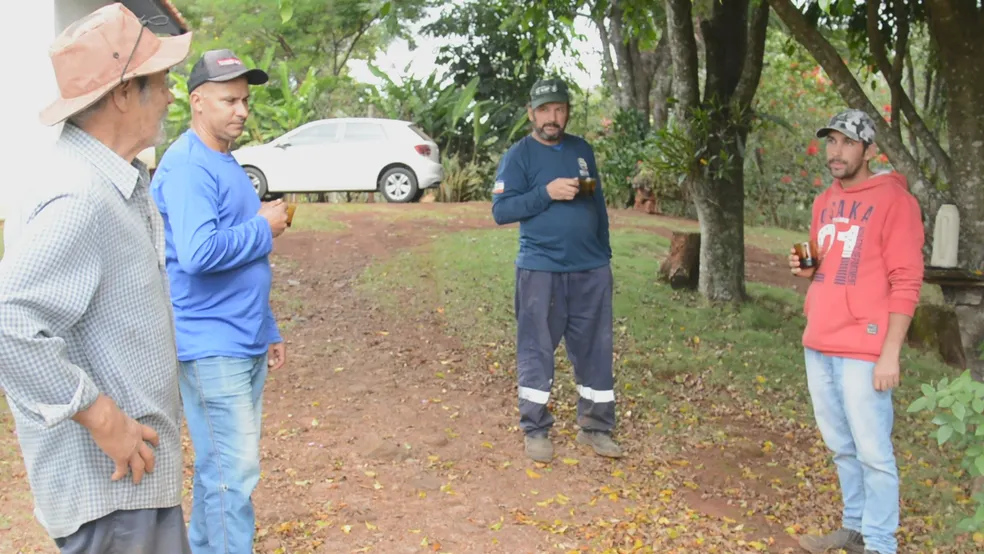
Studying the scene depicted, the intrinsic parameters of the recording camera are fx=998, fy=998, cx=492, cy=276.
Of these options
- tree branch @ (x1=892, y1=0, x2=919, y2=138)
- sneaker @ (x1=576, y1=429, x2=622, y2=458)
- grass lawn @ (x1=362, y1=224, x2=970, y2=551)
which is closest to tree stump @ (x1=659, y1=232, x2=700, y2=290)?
grass lawn @ (x1=362, y1=224, x2=970, y2=551)

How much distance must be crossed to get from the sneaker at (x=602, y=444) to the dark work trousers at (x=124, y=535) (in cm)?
378

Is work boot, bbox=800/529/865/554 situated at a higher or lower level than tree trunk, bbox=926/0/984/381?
lower

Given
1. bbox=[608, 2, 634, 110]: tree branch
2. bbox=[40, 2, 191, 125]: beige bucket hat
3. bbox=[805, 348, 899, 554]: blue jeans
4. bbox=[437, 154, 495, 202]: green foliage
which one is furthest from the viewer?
bbox=[608, 2, 634, 110]: tree branch

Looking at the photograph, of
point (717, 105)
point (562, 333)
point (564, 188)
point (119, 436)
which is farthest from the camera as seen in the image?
point (717, 105)

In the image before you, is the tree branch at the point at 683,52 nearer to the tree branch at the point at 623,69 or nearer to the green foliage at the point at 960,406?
the green foliage at the point at 960,406

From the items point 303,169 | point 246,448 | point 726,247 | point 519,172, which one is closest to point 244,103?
point 246,448

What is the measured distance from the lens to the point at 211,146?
3.79 m

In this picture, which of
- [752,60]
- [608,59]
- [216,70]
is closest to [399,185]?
[608,59]

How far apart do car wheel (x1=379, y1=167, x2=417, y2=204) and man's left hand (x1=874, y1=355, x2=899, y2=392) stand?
547 inches

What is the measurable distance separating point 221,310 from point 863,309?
277cm

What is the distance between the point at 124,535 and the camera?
2576 mm

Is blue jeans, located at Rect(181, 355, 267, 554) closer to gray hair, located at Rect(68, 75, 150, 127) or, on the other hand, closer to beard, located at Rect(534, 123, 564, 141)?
gray hair, located at Rect(68, 75, 150, 127)

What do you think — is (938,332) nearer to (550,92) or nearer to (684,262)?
(684,262)

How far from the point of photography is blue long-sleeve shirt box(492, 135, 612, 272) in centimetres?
587
